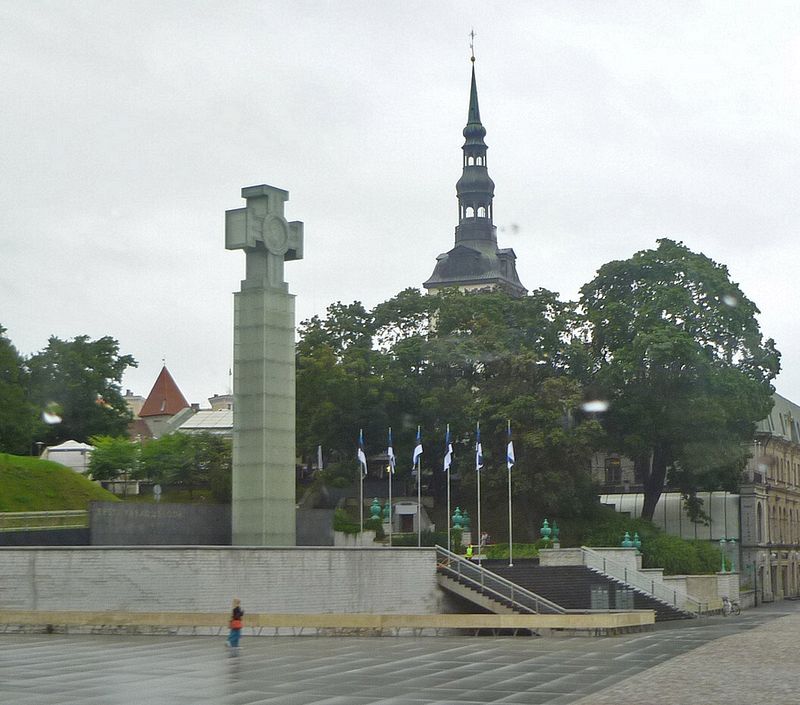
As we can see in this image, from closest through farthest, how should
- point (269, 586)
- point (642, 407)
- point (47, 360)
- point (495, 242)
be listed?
point (269, 586), point (642, 407), point (47, 360), point (495, 242)

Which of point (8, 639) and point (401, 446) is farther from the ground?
point (401, 446)

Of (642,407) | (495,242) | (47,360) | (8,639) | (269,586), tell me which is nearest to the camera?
(8,639)

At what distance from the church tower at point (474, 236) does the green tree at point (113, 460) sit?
65.8m

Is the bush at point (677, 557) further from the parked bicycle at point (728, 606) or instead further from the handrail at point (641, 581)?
the handrail at point (641, 581)

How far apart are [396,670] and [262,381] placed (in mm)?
18829

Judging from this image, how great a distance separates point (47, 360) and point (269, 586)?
4747 cm

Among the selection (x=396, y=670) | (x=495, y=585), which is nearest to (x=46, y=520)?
(x=495, y=585)

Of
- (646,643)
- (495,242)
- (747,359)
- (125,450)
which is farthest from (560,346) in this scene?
(495,242)

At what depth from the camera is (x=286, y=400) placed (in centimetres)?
4638

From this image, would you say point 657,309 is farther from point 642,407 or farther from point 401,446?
point 401,446

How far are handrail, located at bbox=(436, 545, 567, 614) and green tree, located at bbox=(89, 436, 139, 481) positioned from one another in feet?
83.9

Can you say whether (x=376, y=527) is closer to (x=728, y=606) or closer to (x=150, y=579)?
(x=728, y=606)

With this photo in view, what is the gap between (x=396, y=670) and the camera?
28453 millimetres

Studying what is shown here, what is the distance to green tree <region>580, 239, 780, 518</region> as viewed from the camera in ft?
234
